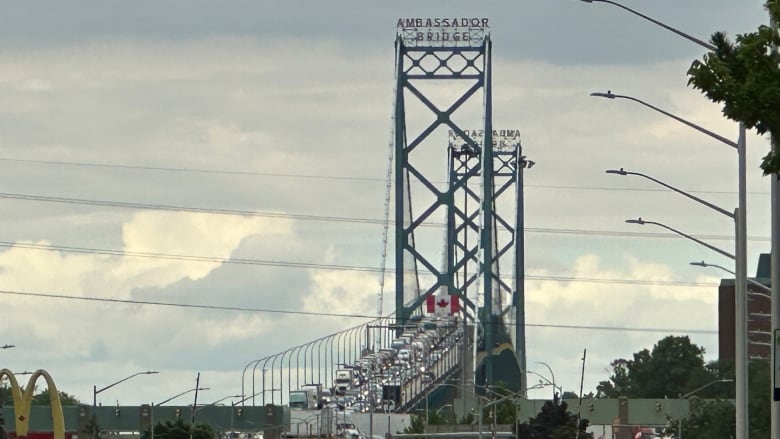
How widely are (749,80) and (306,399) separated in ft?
516

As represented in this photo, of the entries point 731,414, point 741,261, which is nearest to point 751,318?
point 731,414

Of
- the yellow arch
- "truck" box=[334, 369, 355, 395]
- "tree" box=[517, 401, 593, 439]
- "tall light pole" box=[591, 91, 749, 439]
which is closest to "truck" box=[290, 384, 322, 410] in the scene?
"truck" box=[334, 369, 355, 395]

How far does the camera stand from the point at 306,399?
184250mm

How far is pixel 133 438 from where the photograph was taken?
164 m

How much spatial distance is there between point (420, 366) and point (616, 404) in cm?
3451

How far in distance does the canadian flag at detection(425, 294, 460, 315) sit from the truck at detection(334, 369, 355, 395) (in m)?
9.48

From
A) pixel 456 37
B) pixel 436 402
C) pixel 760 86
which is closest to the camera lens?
pixel 760 86

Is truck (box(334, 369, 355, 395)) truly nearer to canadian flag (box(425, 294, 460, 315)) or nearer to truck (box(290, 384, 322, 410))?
truck (box(290, 384, 322, 410))

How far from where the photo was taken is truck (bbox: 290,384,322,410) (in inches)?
7180

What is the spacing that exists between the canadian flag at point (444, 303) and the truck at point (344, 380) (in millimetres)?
9477

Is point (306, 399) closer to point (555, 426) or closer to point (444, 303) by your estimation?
point (444, 303)

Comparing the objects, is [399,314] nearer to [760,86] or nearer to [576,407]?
[576,407]

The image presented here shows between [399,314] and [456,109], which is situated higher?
[456,109]

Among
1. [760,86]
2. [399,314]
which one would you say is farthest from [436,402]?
[760,86]
